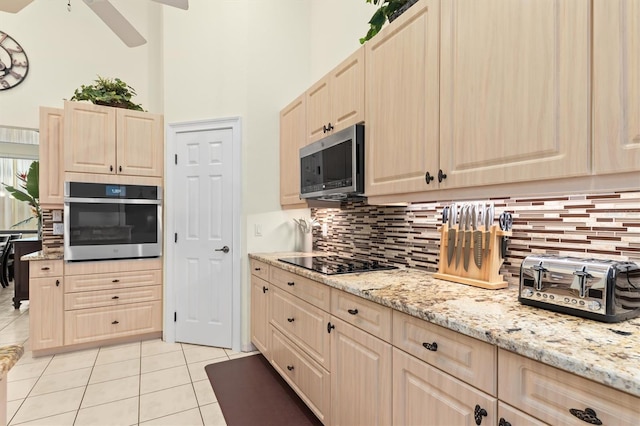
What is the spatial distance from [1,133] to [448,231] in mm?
5860

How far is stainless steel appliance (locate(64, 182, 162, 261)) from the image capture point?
10.2 feet

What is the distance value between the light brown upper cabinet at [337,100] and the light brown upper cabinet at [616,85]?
1.21 metres

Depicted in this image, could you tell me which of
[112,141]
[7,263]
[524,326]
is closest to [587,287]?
[524,326]

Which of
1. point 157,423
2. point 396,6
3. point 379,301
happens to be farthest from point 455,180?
point 157,423

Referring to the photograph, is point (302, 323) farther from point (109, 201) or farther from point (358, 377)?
point (109, 201)

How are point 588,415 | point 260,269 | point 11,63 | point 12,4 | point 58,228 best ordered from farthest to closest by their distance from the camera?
→ point 11,63 < point 58,228 < point 260,269 < point 12,4 < point 588,415

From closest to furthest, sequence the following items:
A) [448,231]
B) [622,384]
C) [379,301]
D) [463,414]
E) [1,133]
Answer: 1. [622,384]
2. [463,414]
3. [379,301]
4. [448,231]
5. [1,133]

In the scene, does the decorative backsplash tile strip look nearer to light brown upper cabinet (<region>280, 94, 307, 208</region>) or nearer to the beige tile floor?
light brown upper cabinet (<region>280, 94, 307, 208</region>)

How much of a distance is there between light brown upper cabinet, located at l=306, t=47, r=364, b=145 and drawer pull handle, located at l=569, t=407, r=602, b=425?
5.50 feet

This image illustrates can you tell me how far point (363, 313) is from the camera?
1555 mm

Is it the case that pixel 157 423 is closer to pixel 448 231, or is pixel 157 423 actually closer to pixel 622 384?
pixel 448 231

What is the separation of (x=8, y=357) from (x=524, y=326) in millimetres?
1377

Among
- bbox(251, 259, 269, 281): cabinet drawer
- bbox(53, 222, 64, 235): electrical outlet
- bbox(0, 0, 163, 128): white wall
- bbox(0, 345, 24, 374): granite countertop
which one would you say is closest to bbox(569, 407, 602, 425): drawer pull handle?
bbox(0, 345, 24, 374): granite countertop

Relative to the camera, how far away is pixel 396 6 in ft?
6.00
